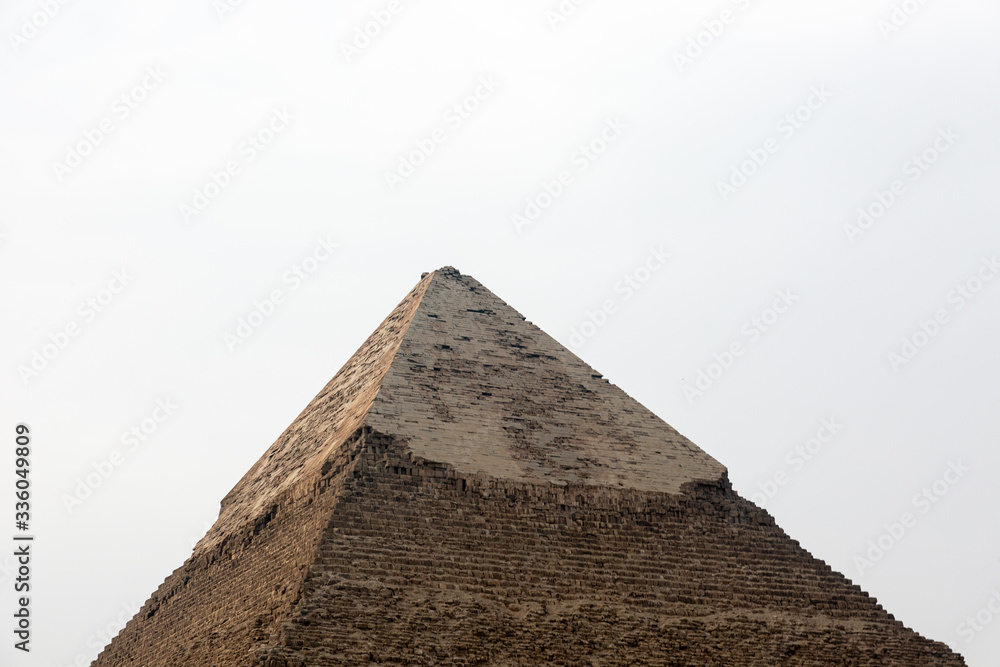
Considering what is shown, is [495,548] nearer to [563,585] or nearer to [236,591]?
[563,585]

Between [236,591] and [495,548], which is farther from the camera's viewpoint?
[236,591]

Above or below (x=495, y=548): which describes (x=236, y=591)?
below

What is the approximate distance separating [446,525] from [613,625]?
3.28m

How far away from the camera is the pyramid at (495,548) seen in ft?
76.7

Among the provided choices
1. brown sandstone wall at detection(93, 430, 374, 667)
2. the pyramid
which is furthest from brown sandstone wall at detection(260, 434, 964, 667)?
brown sandstone wall at detection(93, 430, 374, 667)

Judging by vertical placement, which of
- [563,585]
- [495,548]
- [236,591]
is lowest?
[563,585]

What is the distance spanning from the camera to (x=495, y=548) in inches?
977

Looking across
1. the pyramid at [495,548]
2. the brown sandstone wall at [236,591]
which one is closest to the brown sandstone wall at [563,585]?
the pyramid at [495,548]

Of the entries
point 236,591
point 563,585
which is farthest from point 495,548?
point 236,591

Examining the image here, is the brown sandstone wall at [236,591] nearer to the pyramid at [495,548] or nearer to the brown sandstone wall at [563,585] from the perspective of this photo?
the pyramid at [495,548]

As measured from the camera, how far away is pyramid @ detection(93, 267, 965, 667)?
23.4m

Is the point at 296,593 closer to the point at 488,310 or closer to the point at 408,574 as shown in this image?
the point at 408,574

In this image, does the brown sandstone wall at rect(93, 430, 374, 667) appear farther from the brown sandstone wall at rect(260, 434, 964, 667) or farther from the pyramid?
the brown sandstone wall at rect(260, 434, 964, 667)

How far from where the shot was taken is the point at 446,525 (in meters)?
24.8
